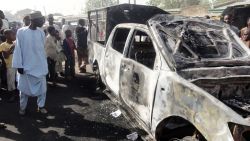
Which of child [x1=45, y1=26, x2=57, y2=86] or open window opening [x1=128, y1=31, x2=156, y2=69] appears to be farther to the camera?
child [x1=45, y1=26, x2=57, y2=86]

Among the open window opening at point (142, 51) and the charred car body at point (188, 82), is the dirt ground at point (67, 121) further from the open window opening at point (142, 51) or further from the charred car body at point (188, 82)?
the open window opening at point (142, 51)

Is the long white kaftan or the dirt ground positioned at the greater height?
the long white kaftan

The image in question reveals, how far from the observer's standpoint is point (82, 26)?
432 inches

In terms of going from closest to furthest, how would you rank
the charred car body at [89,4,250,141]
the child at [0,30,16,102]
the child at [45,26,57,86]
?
the charred car body at [89,4,250,141], the child at [0,30,16,102], the child at [45,26,57,86]

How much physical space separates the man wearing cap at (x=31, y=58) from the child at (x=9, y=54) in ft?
3.86

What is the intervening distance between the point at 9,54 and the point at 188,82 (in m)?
4.66

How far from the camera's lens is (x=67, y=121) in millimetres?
5801

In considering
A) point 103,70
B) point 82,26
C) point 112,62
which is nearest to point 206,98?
point 112,62

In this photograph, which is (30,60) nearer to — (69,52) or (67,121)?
(67,121)

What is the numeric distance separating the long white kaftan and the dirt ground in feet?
1.81

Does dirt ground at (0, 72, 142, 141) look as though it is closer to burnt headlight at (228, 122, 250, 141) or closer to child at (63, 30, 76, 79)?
child at (63, 30, 76, 79)

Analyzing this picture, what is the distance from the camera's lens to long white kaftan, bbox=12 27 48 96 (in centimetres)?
571

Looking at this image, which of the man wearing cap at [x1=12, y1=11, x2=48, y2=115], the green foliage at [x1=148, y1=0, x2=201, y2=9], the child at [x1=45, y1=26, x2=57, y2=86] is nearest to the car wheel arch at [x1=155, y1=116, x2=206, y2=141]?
the man wearing cap at [x1=12, y1=11, x2=48, y2=115]

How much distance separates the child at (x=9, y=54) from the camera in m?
6.84
